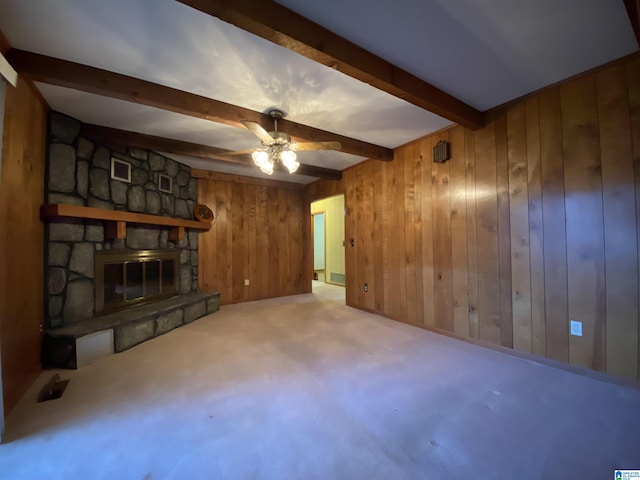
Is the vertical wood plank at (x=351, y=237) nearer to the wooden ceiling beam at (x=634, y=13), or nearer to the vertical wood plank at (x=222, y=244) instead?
the vertical wood plank at (x=222, y=244)

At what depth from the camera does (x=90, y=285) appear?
2.59 metres

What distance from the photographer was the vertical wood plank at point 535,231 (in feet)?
7.20

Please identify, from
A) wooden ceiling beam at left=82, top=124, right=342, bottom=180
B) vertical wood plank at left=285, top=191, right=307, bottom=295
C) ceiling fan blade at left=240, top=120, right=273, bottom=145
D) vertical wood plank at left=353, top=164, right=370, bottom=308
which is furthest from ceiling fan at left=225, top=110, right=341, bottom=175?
vertical wood plank at left=285, top=191, right=307, bottom=295

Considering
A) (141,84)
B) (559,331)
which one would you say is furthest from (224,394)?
(559,331)

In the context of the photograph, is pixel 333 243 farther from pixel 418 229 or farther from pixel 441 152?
pixel 441 152

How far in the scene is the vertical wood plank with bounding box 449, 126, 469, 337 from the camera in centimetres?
272

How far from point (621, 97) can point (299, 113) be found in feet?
7.90

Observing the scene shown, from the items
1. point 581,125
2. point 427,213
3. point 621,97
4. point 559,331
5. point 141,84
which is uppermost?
point 141,84

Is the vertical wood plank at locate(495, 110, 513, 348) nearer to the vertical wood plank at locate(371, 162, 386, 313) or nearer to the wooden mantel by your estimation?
the vertical wood plank at locate(371, 162, 386, 313)

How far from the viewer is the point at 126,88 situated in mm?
1887

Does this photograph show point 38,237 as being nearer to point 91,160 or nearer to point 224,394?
point 91,160

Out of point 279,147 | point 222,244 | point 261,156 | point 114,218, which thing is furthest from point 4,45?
point 222,244

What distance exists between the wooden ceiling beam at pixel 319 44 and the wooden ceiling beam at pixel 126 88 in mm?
1010

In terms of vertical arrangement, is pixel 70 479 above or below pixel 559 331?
below
